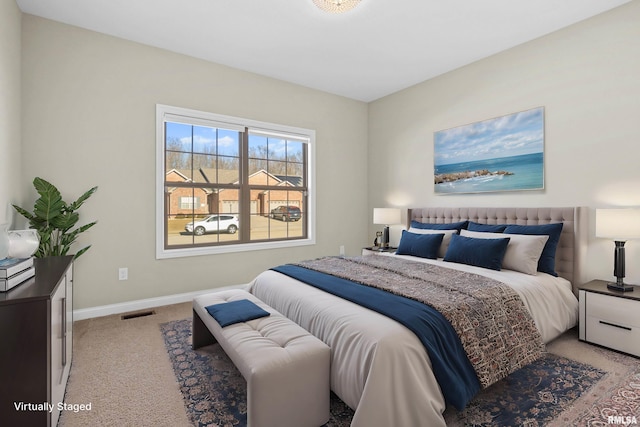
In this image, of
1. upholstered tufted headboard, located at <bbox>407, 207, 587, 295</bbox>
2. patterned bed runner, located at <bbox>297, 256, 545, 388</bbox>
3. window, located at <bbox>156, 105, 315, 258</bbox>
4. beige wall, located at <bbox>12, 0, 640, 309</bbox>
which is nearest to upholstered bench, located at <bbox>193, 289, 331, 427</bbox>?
patterned bed runner, located at <bbox>297, 256, 545, 388</bbox>

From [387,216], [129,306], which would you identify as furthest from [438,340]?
[129,306]

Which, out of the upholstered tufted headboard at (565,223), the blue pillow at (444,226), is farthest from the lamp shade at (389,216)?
the upholstered tufted headboard at (565,223)

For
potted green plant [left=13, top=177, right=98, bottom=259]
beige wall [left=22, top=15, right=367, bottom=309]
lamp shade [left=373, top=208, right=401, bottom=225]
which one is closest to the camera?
potted green plant [left=13, top=177, right=98, bottom=259]

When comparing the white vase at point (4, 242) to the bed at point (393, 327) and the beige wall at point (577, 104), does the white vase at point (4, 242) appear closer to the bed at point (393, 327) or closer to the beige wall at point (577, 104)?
the bed at point (393, 327)

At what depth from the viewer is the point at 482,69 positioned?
368 centimetres

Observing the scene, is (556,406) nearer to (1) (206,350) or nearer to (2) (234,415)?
(2) (234,415)

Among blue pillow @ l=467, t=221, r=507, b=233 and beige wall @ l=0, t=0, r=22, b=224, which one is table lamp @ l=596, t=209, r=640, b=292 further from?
beige wall @ l=0, t=0, r=22, b=224

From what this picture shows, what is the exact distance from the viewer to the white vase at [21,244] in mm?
1699

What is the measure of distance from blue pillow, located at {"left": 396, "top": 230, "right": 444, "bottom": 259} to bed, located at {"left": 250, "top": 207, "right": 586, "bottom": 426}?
0.28 m

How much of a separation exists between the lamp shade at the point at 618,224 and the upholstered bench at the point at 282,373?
250 centimetres

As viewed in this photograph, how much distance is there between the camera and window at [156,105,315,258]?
145 inches

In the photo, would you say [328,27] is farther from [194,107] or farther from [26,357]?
[26,357]

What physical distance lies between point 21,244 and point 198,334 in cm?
131

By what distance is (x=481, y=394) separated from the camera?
193 cm
